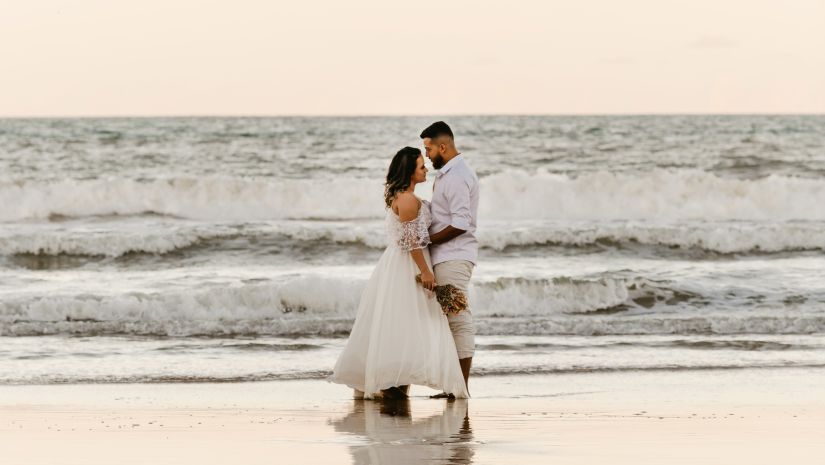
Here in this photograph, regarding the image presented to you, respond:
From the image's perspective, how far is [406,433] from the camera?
6234mm

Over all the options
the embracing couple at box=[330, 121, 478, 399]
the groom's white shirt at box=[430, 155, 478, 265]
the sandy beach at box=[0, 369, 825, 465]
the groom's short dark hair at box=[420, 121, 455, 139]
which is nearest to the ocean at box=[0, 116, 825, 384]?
the sandy beach at box=[0, 369, 825, 465]

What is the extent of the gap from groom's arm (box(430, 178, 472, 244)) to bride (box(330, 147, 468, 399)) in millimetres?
171

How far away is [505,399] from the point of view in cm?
762

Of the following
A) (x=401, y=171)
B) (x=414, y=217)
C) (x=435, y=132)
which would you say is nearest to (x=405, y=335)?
(x=414, y=217)

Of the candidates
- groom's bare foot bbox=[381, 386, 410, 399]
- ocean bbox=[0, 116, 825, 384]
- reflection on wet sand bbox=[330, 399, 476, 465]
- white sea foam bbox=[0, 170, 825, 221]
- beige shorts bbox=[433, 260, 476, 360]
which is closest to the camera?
reflection on wet sand bbox=[330, 399, 476, 465]

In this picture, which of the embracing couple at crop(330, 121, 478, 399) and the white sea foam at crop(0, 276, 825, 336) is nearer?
the embracing couple at crop(330, 121, 478, 399)

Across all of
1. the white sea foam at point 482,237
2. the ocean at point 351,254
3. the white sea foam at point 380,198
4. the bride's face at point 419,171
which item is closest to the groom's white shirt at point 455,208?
the bride's face at point 419,171

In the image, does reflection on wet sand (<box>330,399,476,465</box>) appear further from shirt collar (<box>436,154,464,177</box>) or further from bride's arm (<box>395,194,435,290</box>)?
shirt collar (<box>436,154,464,177</box>)

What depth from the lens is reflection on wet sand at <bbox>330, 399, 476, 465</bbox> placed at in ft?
18.2

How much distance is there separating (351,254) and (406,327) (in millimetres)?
10583

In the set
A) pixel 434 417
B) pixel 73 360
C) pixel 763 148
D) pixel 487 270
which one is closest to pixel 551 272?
pixel 487 270

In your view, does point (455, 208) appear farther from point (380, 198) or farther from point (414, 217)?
point (380, 198)

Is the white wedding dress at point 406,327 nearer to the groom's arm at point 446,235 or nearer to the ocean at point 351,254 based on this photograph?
the groom's arm at point 446,235

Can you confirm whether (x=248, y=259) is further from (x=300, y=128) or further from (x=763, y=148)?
(x=300, y=128)
